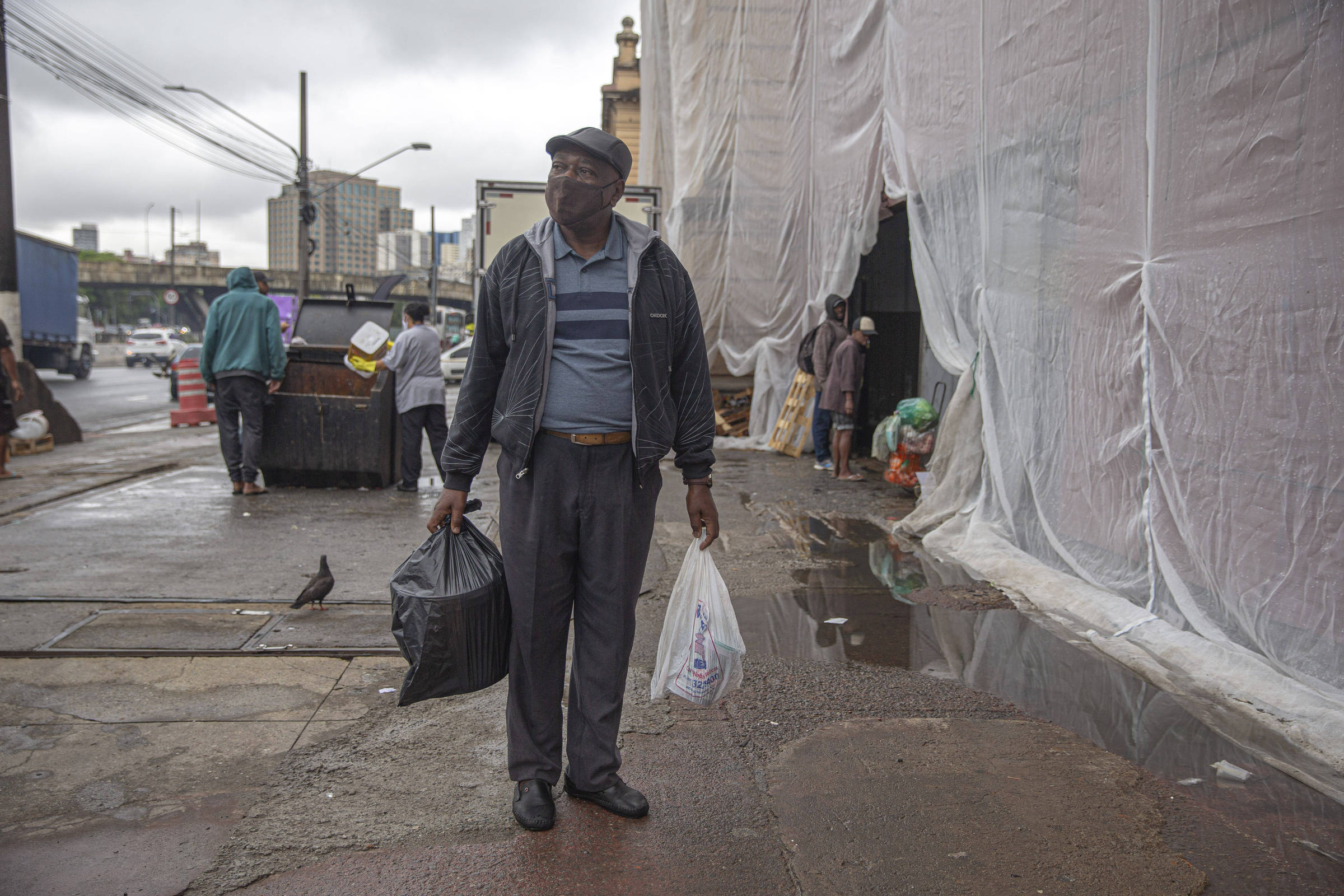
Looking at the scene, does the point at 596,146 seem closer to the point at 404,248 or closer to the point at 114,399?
the point at 114,399

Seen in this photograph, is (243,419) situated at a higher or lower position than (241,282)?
lower

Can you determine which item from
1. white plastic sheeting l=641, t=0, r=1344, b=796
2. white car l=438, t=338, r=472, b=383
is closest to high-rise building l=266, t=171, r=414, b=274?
white car l=438, t=338, r=472, b=383

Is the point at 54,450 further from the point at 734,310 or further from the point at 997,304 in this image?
the point at 997,304

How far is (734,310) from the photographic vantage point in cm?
1325

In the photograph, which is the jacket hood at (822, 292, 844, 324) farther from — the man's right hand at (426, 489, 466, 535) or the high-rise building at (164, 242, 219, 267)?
the high-rise building at (164, 242, 219, 267)

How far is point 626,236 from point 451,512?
3.12 feet

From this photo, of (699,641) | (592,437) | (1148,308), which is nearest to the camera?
(592,437)

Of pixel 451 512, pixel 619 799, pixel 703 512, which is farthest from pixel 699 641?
pixel 451 512

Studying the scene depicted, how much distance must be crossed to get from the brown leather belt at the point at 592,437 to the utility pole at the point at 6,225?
11925 mm

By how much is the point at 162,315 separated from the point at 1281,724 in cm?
14273

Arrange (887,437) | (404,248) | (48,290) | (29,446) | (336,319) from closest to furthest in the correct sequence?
1. (887,437)
2. (336,319)
3. (29,446)
4. (48,290)
5. (404,248)

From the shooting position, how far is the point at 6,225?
12180 mm

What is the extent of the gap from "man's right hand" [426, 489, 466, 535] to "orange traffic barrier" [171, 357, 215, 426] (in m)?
14.2

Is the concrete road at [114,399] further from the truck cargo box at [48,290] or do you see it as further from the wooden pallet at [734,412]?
the wooden pallet at [734,412]
